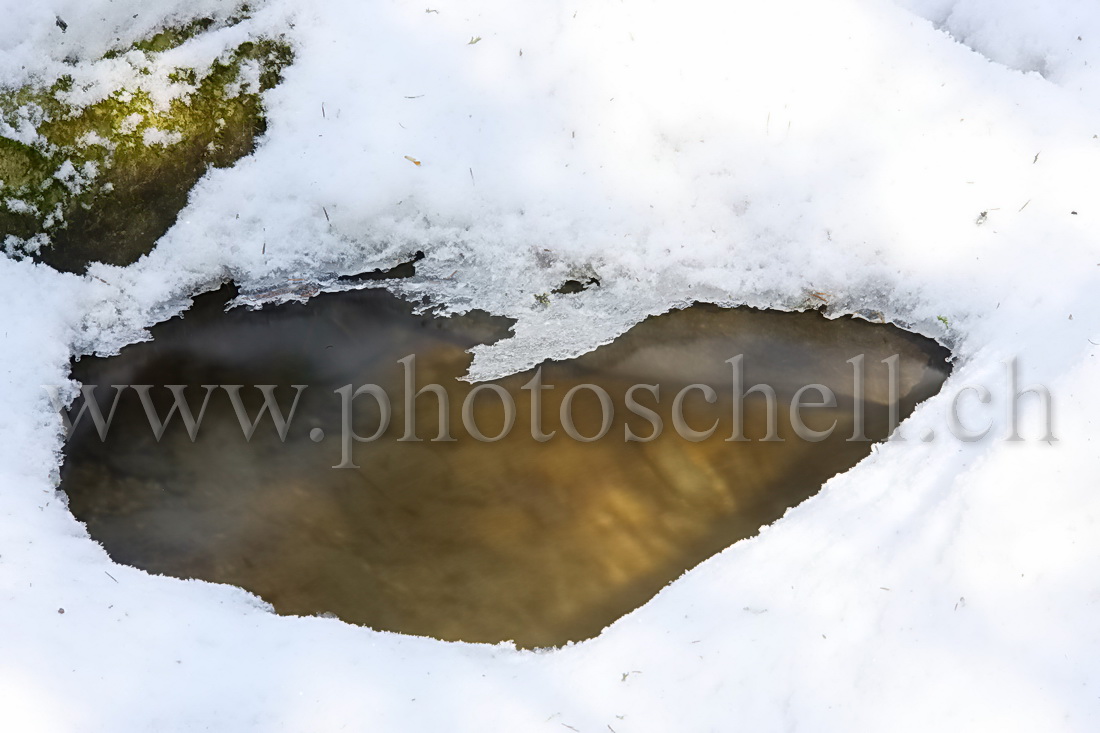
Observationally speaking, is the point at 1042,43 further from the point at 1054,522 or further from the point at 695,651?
the point at 695,651

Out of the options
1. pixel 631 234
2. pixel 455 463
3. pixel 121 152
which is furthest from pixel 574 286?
pixel 121 152

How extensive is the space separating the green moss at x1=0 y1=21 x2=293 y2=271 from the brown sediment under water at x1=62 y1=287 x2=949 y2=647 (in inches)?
23.9

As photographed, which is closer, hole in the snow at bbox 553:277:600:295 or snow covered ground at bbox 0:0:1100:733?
snow covered ground at bbox 0:0:1100:733

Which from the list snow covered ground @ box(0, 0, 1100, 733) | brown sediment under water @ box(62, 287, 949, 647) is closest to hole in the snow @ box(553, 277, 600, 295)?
snow covered ground @ box(0, 0, 1100, 733)

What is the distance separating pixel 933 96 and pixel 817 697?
3288 millimetres

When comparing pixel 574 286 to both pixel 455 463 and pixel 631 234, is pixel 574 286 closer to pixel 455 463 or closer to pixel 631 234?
pixel 631 234

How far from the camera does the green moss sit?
13.7ft

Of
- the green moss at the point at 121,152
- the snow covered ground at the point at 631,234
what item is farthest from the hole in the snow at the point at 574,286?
the green moss at the point at 121,152

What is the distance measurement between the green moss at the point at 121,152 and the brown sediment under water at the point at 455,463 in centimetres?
61

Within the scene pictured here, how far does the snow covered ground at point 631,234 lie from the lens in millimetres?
3336

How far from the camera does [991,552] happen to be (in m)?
3.13

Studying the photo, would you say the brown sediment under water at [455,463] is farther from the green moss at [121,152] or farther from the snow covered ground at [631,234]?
the green moss at [121,152]

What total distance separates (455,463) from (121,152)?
2.52m

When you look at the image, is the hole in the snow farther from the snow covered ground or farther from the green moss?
the green moss
